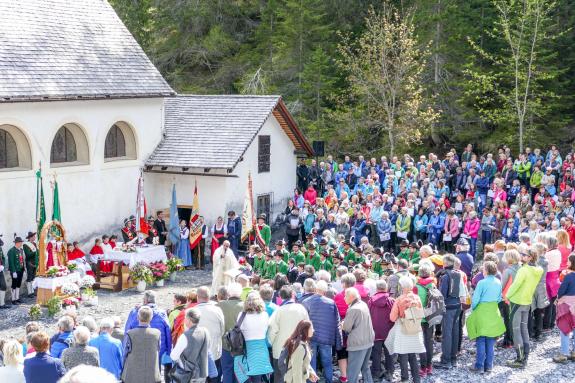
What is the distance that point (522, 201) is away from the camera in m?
22.6

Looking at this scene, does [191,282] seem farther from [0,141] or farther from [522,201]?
[522,201]

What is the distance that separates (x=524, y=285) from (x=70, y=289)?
11.0m

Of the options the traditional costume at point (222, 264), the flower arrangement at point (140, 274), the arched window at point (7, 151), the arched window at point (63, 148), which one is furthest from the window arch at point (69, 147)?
the traditional costume at point (222, 264)

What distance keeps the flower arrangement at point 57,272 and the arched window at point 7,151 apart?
167 inches

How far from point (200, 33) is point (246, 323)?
31.8m

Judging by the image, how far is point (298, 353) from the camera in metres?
10.2

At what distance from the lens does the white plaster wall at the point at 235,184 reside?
2509 centimetres

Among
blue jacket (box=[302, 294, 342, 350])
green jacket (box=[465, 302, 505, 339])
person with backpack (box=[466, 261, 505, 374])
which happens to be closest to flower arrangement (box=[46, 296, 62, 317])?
blue jacket (box=[302, 294, 342, 350])

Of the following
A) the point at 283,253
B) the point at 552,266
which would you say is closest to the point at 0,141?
the point at 283,253

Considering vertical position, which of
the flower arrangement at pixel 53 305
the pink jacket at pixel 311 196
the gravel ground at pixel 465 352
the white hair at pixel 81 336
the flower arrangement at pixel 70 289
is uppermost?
the pink jacket at pixel 311 196

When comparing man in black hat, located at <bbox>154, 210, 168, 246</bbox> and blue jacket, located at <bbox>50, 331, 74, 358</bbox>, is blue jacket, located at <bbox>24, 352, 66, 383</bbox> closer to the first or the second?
blue jacket, located at <bbox>50, 331, 74, 358</bbox>

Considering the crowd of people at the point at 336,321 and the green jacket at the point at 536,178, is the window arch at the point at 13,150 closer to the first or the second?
the crowd of people at the point at 336,321

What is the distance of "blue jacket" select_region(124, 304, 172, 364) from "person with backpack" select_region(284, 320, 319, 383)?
70.1 inches

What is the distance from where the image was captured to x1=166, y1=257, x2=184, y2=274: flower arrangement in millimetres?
21438
